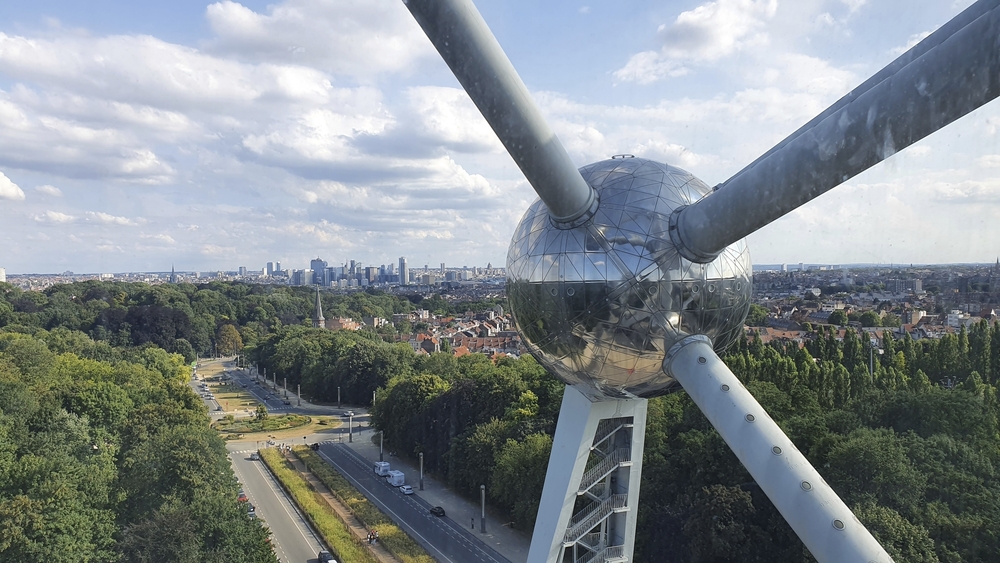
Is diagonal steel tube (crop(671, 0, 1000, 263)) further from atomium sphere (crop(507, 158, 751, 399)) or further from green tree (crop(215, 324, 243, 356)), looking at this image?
green tree (crop(215, 324, 243, 356))

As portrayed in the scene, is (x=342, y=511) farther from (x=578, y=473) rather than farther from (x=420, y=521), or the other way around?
(x=578, y=473)

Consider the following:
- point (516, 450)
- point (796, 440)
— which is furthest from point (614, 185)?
point (516, 450)

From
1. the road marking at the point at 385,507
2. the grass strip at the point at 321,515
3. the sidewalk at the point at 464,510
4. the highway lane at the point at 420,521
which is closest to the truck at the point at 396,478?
the highway lane at the point at 420,521

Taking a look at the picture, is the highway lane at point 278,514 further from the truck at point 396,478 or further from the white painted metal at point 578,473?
the white painted metal at point 578,473

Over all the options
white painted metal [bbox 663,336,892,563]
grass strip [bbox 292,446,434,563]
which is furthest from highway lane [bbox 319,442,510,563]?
white painted metal [bbox 663,336,892,563]

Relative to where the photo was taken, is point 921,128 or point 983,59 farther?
point 921,128

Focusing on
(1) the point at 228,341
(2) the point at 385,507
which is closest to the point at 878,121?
(2) the point at 385,507

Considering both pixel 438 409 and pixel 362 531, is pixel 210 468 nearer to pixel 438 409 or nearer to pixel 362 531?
pixel 362 531

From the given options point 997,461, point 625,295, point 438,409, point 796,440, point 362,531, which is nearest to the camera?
point 625,295
